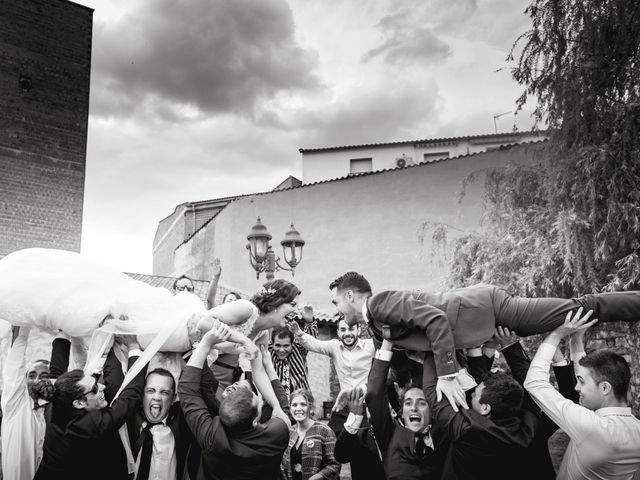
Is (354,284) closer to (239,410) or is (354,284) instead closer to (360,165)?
(239,410)

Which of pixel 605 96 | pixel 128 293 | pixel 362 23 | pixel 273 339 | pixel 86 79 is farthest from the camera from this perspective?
pixel 86 79

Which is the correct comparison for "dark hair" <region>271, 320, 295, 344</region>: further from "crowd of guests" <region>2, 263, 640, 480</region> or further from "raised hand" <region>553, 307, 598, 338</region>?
"raised hand" <region>553, 307, 598, 338</region>

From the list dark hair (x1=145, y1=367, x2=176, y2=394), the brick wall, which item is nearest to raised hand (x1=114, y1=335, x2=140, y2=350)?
dark hair (x1=145, y1=367, x2=176, y2=394)

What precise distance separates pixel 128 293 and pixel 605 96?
746cm

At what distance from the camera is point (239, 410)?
10.8 feet

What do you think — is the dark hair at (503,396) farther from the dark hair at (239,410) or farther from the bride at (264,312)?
the bride at (264,312)

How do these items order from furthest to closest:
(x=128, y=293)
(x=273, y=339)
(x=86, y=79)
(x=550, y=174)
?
(x=86, y=79) → (x=550, y=174) → (x=273, y=339) → (x=128, y=293)

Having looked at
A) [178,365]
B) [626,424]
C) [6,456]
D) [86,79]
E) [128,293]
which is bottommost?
[6,456]

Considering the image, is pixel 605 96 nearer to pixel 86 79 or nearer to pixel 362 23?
pixel 362 23

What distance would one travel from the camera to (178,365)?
4359 millimetres

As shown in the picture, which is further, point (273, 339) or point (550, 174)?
point (550, 174)

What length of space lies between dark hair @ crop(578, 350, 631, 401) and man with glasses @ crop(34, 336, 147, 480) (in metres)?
2.78

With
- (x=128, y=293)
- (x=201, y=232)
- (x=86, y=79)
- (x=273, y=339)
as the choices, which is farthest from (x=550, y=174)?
(x=201, y=232)

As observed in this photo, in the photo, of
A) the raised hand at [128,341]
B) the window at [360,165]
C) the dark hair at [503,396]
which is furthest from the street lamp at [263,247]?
the window at [360,165]
